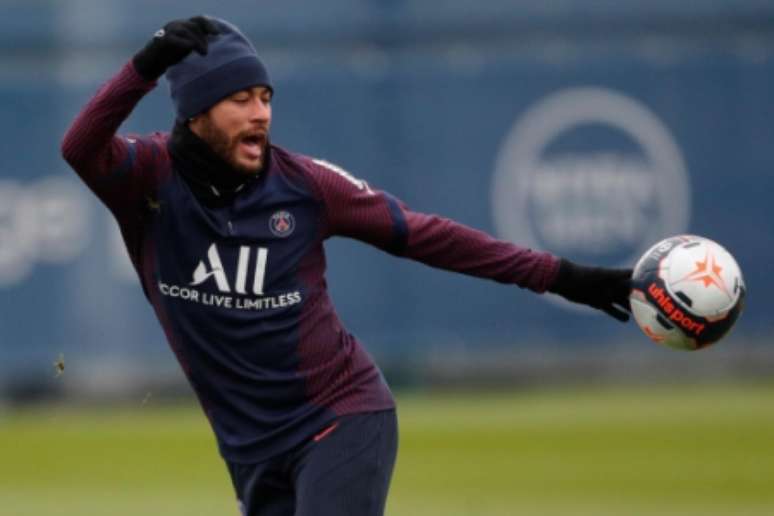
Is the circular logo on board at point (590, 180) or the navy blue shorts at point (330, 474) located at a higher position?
the circular logo on board at point (590, 180)

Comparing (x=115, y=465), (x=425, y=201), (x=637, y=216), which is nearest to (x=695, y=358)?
(x=637, y=216)

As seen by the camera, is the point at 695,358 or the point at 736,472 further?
the point at 695,358

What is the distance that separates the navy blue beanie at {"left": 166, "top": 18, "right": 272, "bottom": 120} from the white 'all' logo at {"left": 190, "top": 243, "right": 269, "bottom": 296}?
0.51 metres

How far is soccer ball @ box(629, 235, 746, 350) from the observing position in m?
7.05

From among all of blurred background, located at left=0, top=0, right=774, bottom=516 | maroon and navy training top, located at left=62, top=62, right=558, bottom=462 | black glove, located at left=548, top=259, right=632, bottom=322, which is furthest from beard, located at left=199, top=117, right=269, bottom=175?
blurred background, located at left=0, top=0, right=774, bottom=516

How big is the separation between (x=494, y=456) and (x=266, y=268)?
8286 millimetres

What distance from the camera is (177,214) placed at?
22.8 ft

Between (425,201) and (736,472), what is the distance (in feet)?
16.7

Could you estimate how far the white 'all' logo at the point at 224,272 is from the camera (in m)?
6.94

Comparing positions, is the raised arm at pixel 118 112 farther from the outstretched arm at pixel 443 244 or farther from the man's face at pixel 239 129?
the outstretched arm at pixel 443 244

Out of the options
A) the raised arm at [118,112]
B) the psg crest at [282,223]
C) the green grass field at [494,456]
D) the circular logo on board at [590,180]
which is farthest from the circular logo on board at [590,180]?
the raised arm at [118,112]

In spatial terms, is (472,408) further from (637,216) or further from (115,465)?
(115,465)

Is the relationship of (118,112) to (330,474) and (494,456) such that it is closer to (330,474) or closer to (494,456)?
(330,474)

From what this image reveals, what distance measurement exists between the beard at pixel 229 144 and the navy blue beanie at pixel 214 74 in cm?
8
